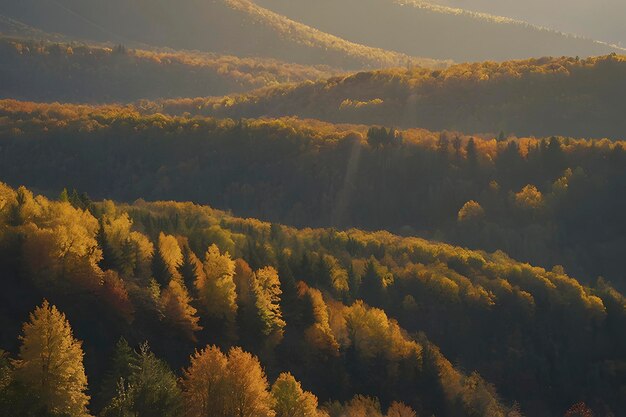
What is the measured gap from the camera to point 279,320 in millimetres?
115562

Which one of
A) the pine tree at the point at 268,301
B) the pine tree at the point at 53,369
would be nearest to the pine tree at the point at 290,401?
the pine tree at the point at 53,369

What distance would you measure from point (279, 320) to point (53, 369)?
49871 millimetres

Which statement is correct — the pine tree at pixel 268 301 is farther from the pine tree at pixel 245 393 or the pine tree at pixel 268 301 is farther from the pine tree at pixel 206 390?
the pine tree at pixel 206 390

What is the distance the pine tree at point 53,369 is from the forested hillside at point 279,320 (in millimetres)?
149

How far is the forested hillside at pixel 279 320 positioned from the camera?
78.1m

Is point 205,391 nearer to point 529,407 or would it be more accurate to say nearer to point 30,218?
point 30,218

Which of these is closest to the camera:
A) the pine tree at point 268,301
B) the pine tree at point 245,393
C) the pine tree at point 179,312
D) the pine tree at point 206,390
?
the pine tree at point 206,390

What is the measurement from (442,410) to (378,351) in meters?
11.9

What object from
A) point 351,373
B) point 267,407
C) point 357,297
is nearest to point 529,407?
point 357,297

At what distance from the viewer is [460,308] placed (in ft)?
541

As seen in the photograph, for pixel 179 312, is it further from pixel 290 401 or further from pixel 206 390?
pixel 206 390

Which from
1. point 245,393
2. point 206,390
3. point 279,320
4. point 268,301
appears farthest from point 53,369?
point 268,301

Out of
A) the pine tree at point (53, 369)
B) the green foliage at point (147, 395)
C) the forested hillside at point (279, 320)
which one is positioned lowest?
the forested hillside at point (279, 320)

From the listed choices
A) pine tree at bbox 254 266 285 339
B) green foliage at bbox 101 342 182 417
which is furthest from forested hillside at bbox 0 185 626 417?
pine tree at bbox 254 266 285 339
